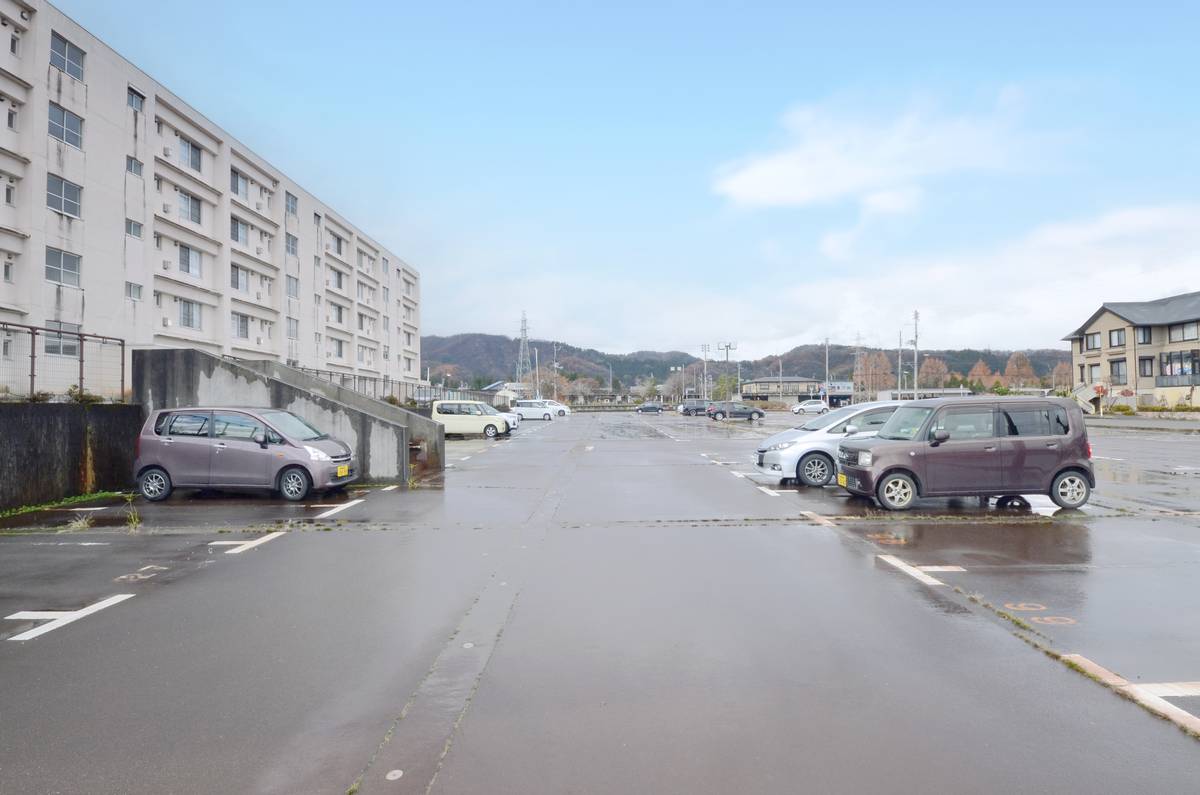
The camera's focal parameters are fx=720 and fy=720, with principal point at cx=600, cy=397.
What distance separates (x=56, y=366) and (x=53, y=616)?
8.83m

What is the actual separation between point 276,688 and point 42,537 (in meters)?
7.34

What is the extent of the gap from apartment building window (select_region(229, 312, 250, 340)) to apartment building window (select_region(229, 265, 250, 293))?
1664 millimetres

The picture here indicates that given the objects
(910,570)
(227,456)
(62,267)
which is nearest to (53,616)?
(227,456)

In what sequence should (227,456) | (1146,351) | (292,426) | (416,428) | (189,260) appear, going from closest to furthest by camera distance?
1. (227,456)
2. (292,426)
3. (416,428)
4. (189,260)
5. (1146,351)

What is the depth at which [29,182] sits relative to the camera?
29.0 m

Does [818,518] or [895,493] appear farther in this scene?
[895,493]

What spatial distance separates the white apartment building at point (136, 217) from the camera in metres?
29.0

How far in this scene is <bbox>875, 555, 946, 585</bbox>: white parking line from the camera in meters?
6.76

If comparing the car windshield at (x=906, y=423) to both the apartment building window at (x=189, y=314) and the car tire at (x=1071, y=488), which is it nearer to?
the car tire at (x=1071, y=488)

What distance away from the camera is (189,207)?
133ft

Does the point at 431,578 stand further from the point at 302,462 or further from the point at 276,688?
the point at 302,462

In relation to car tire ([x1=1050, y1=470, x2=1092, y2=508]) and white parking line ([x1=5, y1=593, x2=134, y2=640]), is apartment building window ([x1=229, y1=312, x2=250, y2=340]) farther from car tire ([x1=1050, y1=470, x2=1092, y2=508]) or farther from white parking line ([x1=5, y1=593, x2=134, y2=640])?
car tire ([x1=1050, y1=470, x2=1092, y2=508])

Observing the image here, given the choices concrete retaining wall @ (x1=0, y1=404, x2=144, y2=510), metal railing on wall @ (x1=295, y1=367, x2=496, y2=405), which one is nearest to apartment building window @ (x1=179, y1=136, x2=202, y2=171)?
metal railing on wall @ (x1=295, y1=367, x2=496, y2=405)

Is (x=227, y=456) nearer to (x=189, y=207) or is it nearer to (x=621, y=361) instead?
(x=189, y=207)
